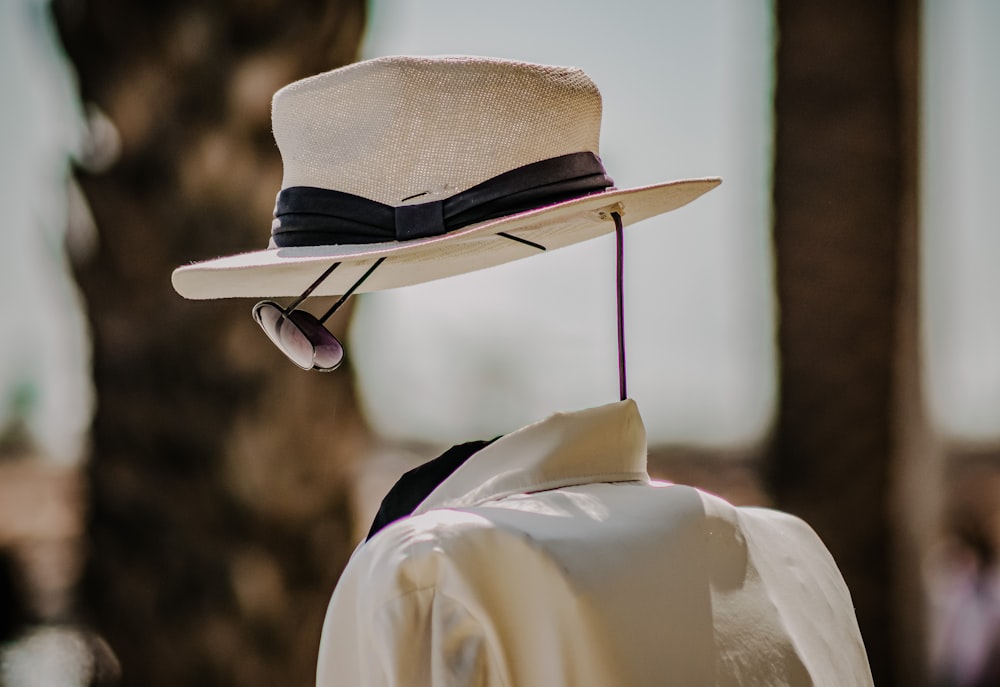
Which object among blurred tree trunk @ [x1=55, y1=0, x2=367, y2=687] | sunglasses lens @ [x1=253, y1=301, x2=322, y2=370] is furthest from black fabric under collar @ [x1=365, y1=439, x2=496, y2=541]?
blurred tree trunk @ [x1=55, y1=0, x2=367, y2=687]

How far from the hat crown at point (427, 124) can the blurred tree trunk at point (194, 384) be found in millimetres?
1009

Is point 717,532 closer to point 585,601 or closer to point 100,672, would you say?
point 585,601

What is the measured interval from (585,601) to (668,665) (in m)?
0.09

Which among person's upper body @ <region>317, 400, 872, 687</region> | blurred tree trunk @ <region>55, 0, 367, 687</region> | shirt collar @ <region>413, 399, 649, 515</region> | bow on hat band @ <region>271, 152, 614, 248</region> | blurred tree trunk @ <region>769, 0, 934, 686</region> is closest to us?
person's upper body @ <region>317, 400, 872, 687</region>

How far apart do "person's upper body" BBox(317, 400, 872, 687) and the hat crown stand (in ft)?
0.78

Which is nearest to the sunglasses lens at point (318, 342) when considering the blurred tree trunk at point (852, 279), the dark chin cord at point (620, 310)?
the dark chin cord at point (620, 310)

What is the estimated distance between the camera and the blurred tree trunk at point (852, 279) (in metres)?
2.86

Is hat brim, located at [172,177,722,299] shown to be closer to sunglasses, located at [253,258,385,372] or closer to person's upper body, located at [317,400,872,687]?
sunglasses, located at [253,258,385,372]

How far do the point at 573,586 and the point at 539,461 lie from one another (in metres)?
0.11

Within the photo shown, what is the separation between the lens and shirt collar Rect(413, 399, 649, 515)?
0.76 metres

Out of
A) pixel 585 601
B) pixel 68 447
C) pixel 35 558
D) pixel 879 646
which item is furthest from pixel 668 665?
pixel 35 558

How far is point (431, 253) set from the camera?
0.96 m

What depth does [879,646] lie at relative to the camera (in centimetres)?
299

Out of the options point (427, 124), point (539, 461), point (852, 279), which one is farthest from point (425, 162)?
point (852, 279)
